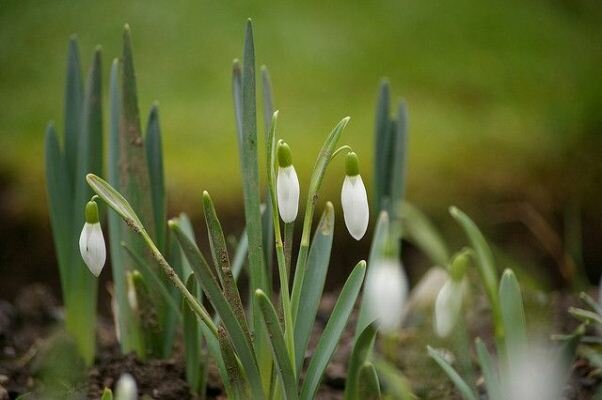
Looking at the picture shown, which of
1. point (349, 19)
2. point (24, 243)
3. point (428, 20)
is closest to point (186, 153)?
point (24, 243)

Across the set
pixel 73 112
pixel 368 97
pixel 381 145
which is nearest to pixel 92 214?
pixel 73 112

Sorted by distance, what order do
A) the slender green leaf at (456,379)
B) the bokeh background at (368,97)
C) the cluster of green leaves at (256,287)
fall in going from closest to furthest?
the cluster of green leaves at (256,287) < the slender green leaf at (456,379) < the bokeh background at (368,97)

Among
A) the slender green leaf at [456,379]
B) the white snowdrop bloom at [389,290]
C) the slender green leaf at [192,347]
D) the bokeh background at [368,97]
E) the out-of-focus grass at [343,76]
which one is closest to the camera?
the white snowdrop bloom at [389,290]

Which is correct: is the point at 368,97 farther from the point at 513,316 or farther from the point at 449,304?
the point at 449,304

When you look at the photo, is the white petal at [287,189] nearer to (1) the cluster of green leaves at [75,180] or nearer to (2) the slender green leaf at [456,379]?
(2) the slender green leaf at [456,379]

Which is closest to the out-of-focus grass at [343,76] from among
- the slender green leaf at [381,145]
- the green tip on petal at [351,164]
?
the slender green leaf at [381,145]

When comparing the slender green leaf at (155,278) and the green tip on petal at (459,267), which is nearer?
the green tip on petal at (459,267)

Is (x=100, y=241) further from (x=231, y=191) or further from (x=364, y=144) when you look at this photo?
(x=364, y=144)

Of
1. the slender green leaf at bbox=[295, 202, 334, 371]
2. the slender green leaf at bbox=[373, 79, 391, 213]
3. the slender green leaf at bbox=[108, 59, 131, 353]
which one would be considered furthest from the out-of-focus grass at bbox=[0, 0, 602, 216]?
the slender green leaf at bbox=[295, 202, 334, 371]
